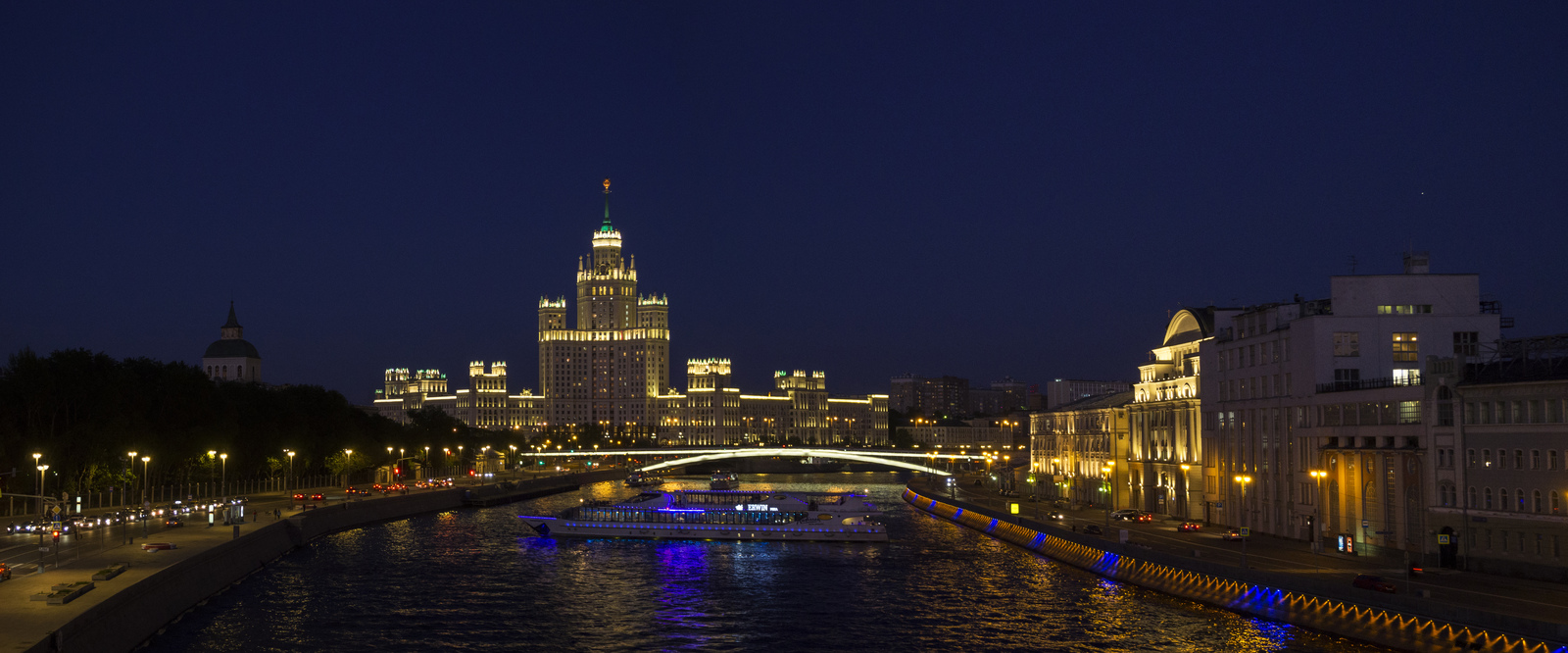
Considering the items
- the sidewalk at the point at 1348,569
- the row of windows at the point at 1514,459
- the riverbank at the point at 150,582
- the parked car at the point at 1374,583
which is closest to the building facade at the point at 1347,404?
the sidewalk at the point at 1348,569

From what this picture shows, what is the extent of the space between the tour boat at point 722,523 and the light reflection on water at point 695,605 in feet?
28.0

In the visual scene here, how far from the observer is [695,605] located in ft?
194

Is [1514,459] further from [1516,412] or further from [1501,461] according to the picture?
[1516,412]

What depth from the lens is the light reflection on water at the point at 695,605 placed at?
48.6 metres

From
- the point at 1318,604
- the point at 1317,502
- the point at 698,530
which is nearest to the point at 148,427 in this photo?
the point at 698,530

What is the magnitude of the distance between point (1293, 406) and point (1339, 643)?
2323 centimetres

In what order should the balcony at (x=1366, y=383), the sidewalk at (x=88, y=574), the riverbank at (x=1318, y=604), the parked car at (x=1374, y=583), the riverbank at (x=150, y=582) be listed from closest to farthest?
the sidewalk at (x=88, y=574) → the riverbank at (x=150, y=582) → the riverbank at (x=1318, y=604) → the parked car at (x=1374, y=583) → the balcony at (x=1366, y=383)

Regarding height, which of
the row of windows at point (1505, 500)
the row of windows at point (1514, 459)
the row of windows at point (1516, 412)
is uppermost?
the row of windows at point (1516, 412)

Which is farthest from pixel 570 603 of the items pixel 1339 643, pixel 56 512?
pixel 1339 643

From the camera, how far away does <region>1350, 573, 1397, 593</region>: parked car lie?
45219mm

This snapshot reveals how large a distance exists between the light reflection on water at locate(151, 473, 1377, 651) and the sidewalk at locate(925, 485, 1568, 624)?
3634 millimetres

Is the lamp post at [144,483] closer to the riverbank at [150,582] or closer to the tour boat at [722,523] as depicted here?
the riverbank at [150,582]

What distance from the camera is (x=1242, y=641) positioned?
47.2 m

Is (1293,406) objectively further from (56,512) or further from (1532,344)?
(56,512)
